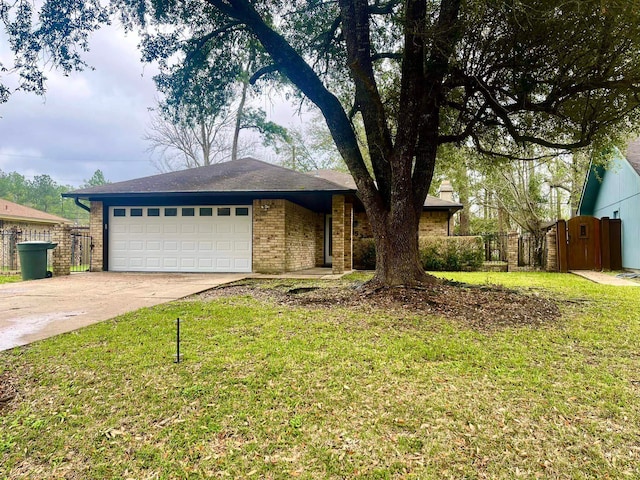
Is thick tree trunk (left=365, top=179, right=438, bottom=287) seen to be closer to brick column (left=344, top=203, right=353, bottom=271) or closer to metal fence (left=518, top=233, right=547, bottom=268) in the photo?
brick column (left=344, top=203, right=353, bottom=271)

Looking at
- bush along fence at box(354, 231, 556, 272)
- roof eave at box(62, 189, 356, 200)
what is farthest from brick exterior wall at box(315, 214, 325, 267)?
roof eave at box(62, 189, 356, 200)

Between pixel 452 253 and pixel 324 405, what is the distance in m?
12.2

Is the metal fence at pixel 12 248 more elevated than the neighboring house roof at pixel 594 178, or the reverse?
the neighboring house roof at pixel 594 178

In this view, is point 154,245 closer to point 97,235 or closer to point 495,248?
point 97,235

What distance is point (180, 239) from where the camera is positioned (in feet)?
41.0

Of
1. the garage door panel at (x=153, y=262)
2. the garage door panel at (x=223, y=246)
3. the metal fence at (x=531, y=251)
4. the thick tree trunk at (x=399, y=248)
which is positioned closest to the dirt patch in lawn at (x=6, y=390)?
the thick tree trunk at (x=399, y=248)

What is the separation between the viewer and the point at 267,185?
11789mm

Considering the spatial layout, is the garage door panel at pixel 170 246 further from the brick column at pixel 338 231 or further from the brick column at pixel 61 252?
the brick column at pixel 338 231

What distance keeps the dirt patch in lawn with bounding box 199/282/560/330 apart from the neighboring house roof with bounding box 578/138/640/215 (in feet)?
28.1

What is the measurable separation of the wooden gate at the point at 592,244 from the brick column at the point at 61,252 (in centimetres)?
1681

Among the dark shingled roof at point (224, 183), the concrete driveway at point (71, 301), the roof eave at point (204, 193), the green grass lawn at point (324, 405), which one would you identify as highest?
the dark shingled roof at point (224, 183)

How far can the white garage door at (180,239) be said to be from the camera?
484 inches

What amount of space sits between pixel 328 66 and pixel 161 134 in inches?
840

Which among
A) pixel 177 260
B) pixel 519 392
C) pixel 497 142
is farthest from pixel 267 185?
pixel 519 392
